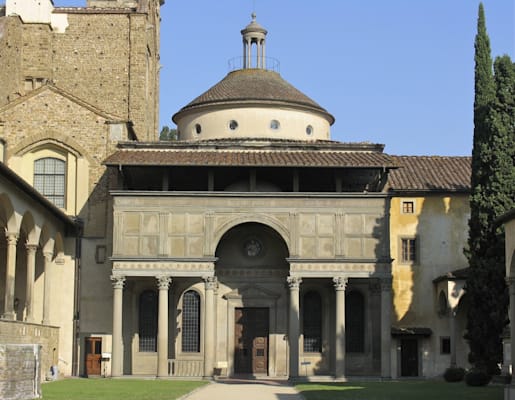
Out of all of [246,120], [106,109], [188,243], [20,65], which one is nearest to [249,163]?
[188,243]

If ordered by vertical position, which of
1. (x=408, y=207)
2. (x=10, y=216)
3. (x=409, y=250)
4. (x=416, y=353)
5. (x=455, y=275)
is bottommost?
(x=416, y=353)

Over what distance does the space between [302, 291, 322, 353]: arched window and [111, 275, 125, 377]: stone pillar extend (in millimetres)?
9264

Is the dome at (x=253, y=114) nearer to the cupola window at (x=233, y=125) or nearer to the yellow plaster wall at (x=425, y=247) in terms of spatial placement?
the cupola window at (x=233, y=125)

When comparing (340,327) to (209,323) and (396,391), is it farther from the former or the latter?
(396,391)

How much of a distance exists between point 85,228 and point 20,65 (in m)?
12.9

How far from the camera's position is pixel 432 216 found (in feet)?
167

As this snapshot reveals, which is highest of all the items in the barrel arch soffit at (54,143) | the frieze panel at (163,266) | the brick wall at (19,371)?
the barrel arch soffit at (54,143)

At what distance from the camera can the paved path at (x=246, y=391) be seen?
A: 32.8 m

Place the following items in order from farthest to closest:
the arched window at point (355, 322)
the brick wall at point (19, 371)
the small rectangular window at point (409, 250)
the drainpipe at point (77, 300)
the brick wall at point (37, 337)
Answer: the small rectangular window at point (409, 250), the arched window at point (355, 322), the drainpipe at point (77, 300), the brick wall at point (37, 337), the brick wall at point (19, 371)

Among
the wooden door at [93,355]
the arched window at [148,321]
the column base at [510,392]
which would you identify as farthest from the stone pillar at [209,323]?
the column base at [510,392]

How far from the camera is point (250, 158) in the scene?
46.8 meters

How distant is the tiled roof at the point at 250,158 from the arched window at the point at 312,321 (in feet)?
22.6

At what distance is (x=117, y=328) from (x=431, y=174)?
60.5ft

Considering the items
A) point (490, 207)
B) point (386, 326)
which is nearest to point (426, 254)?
point (386, 326)
